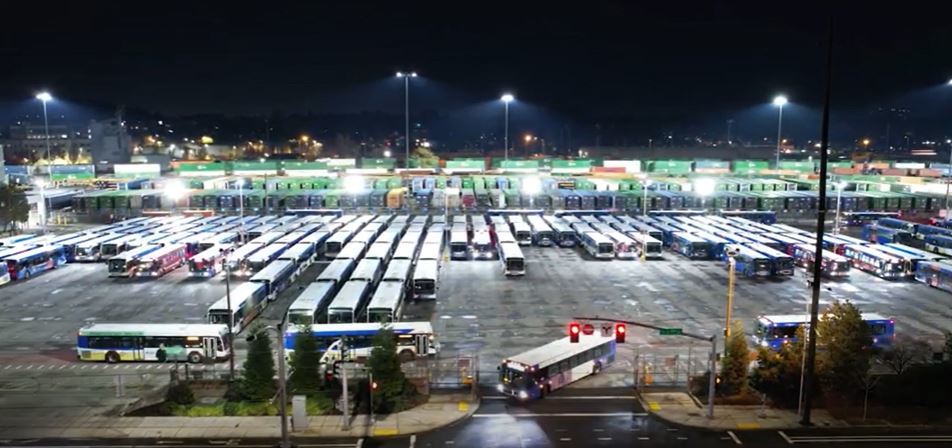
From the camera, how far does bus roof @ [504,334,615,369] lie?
78.9 feet

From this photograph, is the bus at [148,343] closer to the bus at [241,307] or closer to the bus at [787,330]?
the bus at [241,307]

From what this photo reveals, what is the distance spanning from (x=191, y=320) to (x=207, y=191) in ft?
185

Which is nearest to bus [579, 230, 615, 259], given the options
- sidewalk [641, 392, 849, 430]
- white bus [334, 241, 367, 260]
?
white bus [334, 241, 367, 260]

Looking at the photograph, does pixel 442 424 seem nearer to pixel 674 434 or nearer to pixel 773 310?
pixel 674 434

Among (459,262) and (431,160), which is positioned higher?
(431,160)

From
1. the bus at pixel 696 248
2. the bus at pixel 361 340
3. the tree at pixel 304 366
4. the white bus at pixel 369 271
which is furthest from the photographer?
the bus at pixel 696 248

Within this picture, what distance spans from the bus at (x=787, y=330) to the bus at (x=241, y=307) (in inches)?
1004

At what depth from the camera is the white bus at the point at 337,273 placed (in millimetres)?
37719

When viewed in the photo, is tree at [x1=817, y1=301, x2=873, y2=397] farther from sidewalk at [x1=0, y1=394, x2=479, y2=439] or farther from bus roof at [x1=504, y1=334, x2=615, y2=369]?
sidewalk at [x1=0, y1=394, x2=479, y2=439]

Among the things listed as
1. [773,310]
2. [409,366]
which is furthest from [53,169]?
[773,310]

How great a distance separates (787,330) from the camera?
98.8 ft

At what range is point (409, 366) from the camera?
2709 centimetres

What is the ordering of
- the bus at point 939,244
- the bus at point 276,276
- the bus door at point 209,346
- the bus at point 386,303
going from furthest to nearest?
the bus at point 939,244, the bus at point 276,276, the bus at point 386,303, the bus door at point 209,346

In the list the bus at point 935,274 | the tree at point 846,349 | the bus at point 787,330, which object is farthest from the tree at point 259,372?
the bus at point 935,274
